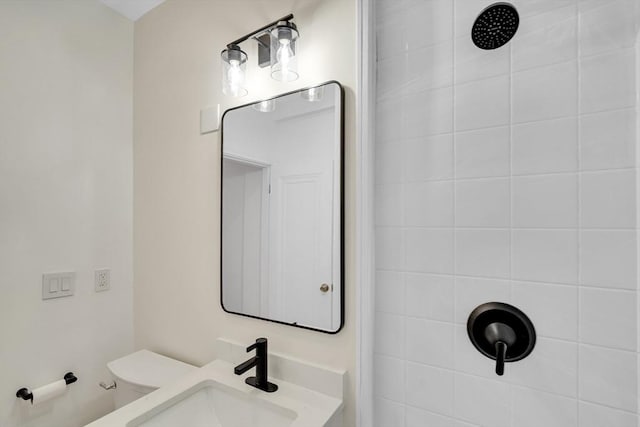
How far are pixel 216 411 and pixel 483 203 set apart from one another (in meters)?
1.08

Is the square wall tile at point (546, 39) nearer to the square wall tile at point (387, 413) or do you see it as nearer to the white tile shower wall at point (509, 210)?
the white tile shower wall at point (509, 210)

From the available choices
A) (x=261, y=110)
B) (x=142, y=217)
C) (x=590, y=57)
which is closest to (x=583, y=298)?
(x=590, y=57)

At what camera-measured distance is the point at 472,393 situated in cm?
83

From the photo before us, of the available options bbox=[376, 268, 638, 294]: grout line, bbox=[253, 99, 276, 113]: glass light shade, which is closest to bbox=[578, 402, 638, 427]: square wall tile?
bbox=[376, 268, 638, 294]: grout line

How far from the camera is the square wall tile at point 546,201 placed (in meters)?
0.73

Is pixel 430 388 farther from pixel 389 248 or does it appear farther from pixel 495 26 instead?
pixel 495 26

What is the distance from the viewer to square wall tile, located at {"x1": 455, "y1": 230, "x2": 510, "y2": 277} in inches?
31.4

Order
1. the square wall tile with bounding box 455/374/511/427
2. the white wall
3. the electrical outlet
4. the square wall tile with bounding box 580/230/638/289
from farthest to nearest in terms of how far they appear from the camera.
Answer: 1. the electrical outlet
2. the white wall
3. the square wall tile with bounding box 455/374/511/427
4. the square wall tile with bounding box 580/230/638/289

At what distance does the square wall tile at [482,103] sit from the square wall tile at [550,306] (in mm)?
424

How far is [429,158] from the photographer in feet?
2.95

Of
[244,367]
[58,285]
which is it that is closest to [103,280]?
[58,285]

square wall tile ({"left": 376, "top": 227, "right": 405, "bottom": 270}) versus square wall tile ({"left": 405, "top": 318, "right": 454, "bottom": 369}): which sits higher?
square wall tile ({"left": 376, "top": 227, "right": 405, "bottom": 270})

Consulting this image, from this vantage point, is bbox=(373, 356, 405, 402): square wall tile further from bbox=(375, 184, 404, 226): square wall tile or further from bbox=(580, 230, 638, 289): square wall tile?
bbox=(580, 230, 638, 289): square wall tile

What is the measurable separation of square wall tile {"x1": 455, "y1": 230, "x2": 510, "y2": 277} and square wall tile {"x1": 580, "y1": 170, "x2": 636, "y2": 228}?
0.57 ft
